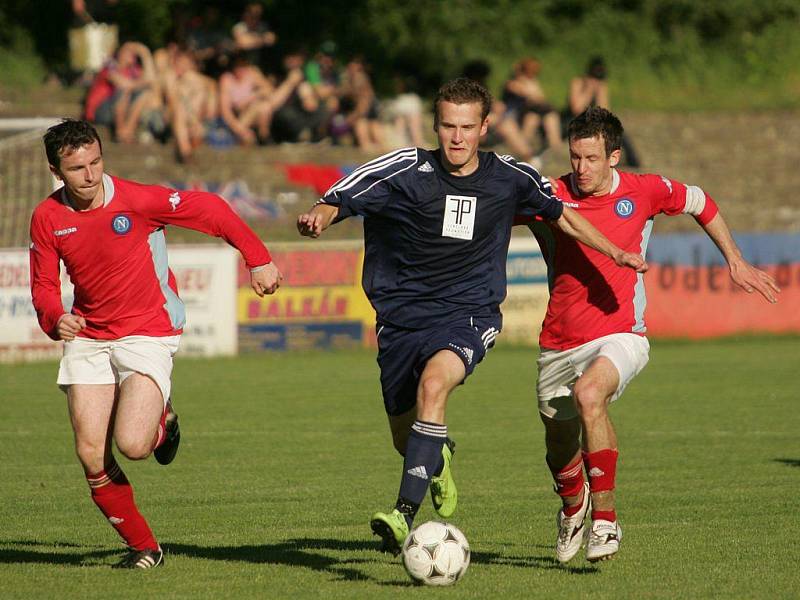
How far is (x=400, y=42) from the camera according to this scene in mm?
31562

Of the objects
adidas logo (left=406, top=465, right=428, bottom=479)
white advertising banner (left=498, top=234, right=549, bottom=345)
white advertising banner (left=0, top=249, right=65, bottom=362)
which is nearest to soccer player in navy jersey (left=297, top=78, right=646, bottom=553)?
adidas logo (left=406, top=465, right=428, bottom=479)

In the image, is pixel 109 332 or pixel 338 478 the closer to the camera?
pixel 109 332

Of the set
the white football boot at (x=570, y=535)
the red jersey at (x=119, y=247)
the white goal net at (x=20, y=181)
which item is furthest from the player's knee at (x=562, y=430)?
the white goal net at (x=20, y=181)

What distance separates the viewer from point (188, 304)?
18688 mm

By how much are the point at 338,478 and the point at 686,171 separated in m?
20.3

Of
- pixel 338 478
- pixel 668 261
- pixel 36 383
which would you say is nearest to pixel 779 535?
pixel 338 478

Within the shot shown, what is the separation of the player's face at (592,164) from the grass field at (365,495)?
1954mm

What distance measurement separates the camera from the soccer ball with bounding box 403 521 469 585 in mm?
6441

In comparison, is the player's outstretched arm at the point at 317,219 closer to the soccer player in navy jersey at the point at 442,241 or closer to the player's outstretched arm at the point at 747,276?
the soccer player in navy jersey at the point at 442,241

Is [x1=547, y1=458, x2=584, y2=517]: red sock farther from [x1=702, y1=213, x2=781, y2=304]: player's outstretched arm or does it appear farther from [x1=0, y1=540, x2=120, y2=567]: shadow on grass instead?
[x1=0, y1=540, x2=120, y2=567]: shadow on grass

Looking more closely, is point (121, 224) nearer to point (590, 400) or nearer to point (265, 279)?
point (265, 279)

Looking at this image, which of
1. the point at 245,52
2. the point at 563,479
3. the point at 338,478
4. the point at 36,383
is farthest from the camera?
the point at 245,52

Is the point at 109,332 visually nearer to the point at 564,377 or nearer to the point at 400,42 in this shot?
the point at 564,377

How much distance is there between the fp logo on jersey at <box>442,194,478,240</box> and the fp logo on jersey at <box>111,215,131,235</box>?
159 cm
